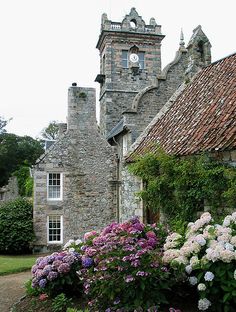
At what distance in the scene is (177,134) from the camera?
11.9 m

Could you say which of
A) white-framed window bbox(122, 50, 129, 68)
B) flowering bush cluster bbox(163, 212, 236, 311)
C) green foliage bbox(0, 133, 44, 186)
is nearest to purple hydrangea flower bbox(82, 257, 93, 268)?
flowering bush cluster bbox(163, 212, 236, 311)

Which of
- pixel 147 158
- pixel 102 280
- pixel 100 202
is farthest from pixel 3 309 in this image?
pixel 100 202

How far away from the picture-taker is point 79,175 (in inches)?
829

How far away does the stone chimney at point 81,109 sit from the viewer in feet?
69.8

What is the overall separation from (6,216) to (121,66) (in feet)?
49.7

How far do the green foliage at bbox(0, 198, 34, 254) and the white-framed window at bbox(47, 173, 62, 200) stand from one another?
1726 millimetres

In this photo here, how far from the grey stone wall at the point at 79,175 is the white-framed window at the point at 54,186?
Answer: 22 cm

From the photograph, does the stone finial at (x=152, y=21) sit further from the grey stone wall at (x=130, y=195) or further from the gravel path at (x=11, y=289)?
the gravel path at (x=11, y=289)

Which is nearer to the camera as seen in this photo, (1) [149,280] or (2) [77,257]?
(1) [149,280]

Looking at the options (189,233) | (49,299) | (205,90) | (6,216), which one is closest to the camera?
(189,233)

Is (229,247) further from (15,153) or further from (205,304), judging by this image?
(15,153)

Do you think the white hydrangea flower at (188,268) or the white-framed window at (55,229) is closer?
the white hydrangea flower at (188,268)

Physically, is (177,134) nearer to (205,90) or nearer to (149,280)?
(205,90)

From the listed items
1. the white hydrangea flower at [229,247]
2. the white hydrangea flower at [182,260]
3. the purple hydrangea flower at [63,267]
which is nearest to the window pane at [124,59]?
the purple hydrangea flower at [63,267]
